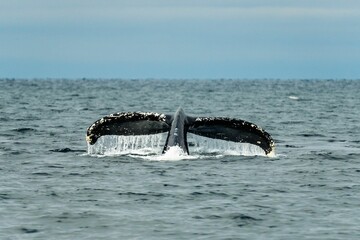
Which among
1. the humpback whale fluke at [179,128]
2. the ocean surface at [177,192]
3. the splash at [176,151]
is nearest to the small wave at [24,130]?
the ocean surface at [177,192]

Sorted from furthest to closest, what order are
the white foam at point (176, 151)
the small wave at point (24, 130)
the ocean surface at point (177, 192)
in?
1. the small wave at point (24, 130)
2. the white foam at point (176, 151)
3. the ocean surface at point (177, 192)

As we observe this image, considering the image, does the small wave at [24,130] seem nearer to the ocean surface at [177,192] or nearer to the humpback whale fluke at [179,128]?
the ocean surface at [177,192]

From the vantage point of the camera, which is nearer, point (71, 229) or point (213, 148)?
point (71, 229)

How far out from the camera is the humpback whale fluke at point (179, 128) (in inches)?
684

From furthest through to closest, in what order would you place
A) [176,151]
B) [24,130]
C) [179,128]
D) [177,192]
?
[24,130] < [176,151] < [179,128] < [177,192]

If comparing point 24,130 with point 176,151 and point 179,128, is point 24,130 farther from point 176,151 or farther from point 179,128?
point 179,128

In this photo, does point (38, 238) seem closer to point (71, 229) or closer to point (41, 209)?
point (71, 229)

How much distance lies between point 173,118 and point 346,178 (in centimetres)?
392

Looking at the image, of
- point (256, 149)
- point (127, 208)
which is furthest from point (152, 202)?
point (256, 149)

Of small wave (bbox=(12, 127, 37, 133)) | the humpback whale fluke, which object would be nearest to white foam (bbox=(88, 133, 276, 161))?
the humpback whale fluke

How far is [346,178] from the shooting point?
16.2 metres

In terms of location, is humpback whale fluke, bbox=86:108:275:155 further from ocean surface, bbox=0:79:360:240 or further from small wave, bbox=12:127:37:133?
small wave, bbox=12:127:37:133

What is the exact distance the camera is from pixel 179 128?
708 inches

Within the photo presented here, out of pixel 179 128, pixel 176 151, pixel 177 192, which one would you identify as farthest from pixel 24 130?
pixel 177 192
